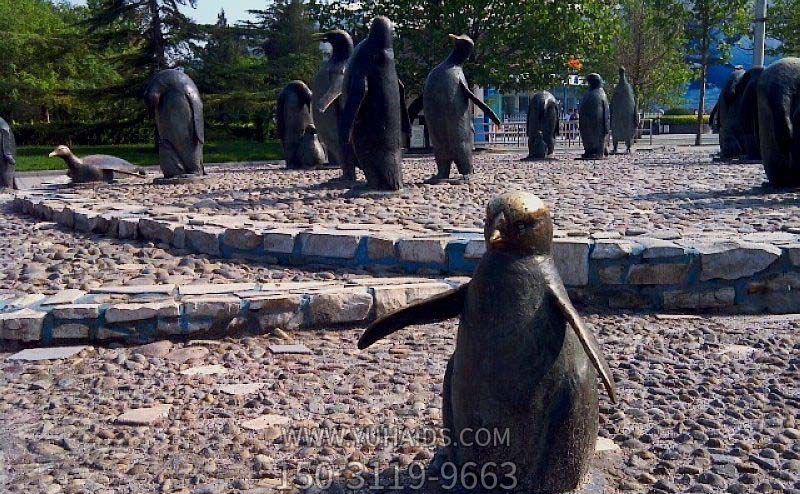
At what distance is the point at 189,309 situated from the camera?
189 inches

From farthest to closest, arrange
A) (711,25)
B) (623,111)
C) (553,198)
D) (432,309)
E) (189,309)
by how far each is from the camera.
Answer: (711,25) → (623,111) → (553,198) → (189,309) → (432,309)

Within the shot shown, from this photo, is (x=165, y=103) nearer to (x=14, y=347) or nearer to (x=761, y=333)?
(x=14, y=347)

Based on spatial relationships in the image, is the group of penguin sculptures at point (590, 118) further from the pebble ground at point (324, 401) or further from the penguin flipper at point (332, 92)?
the pebble ground at point (324, 401)

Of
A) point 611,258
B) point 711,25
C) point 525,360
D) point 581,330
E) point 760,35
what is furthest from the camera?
point 711,25

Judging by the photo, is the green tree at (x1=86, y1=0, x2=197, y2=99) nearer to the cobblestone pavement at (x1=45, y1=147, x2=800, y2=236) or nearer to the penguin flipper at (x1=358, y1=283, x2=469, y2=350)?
the cobblestone pavement at (x1=45, y1=147, x2=800, y2=236)

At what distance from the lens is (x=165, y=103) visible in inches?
443

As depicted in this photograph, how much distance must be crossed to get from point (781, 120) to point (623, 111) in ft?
31.1

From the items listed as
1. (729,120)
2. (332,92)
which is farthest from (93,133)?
(729,120)

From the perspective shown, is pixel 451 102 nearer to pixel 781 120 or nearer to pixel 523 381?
pixel 781 120

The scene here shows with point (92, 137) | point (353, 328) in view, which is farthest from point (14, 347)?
point (92, 137)

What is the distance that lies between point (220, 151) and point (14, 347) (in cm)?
2088

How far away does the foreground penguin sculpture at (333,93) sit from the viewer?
1031 centimetres

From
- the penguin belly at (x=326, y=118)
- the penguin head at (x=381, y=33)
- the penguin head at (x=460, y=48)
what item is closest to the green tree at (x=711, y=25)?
the penguin belly at (x=326, y=118)

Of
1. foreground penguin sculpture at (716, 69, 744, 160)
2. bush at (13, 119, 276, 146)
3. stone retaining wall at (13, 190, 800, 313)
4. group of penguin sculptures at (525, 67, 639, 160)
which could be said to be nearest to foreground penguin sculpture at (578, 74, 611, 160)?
group of penguin sculptures at (525, 67, 639, 160)
